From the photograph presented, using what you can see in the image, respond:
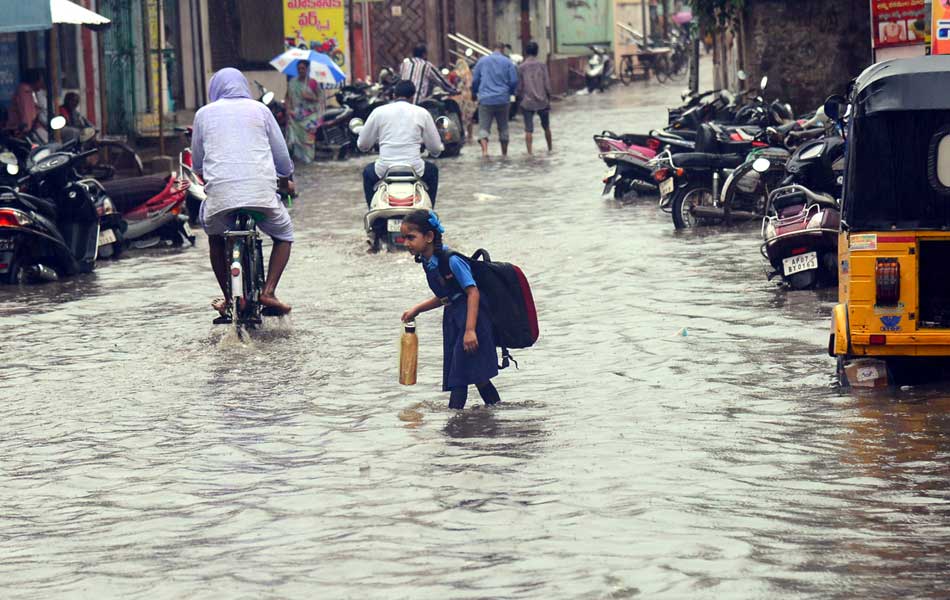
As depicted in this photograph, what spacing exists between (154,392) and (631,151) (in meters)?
10.8

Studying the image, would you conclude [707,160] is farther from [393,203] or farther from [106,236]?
[106,236]

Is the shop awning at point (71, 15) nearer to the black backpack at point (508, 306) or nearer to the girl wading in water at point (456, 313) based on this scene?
the girl wading in water at point (456, 313)

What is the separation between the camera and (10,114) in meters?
21.0

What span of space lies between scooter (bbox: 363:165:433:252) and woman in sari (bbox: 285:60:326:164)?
1178cm

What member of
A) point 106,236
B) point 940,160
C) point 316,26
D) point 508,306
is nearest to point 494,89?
point 316,26

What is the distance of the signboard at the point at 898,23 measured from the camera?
14469 mm

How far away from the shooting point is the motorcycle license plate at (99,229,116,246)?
1563cm

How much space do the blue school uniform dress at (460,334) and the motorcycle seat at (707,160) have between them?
8.72 m

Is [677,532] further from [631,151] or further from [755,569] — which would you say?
[631,151]

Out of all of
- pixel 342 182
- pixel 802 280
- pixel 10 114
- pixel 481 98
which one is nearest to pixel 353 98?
pixel 481 98

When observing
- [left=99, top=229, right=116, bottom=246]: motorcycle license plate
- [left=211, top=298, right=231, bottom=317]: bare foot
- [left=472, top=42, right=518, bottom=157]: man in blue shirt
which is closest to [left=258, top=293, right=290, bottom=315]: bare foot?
[left=211, top=298, right=231, bottom=317]: bare foot

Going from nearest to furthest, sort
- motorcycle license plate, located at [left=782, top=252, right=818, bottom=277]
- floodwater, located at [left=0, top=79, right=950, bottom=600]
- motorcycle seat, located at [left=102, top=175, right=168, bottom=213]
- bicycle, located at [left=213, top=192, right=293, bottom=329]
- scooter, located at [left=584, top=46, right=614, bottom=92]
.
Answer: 1. floodwater, located at [left=0, top=79, right=950, bottom=600]
2. bicycle, located at [left=213, top=192, right=293, bottom=329]
3. motorcycle license plate, located at [left=782, top=252, right=818, bottom=277]
4. motorcycle seat, located at [left=102, top=175, right=168, bottom=213]
5. scooter, located at [left=584, top=46, right=614, bottom=92]

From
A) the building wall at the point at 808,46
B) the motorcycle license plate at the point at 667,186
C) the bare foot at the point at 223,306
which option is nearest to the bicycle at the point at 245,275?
the bare foot at the point at 223,306

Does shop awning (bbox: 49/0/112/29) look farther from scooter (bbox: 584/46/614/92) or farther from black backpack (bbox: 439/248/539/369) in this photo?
scooter (bbox: 584/46/614/92)
